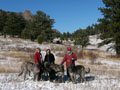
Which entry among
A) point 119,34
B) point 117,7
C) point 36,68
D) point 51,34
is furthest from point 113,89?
point 51,34

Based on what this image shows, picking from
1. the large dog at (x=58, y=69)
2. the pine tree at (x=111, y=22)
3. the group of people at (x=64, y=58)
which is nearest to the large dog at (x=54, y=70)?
the large dog at (x=58, y=69)

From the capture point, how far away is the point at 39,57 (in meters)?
9.88

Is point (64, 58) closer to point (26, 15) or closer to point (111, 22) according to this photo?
point (111, 22)

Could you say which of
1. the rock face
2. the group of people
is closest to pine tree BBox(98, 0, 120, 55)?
the group of people

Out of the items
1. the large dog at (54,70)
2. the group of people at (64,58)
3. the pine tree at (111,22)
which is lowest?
the large dog at (54,70)

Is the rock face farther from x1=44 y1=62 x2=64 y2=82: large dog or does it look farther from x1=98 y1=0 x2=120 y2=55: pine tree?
x1=44 y1=62 x2=64 y2=82: large dog

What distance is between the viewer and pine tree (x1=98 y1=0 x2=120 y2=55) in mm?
23688

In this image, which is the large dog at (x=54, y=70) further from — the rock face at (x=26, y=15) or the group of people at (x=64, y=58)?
the rock face at (x=26, y=15)

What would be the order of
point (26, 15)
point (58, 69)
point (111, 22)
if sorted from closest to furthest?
point (58, 69) → point (111, 22) → point (26, 15)

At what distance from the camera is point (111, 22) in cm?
2464

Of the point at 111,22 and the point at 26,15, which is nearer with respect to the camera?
the point at 111,22

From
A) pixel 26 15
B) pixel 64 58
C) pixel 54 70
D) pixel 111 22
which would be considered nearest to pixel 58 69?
pixel 54 70

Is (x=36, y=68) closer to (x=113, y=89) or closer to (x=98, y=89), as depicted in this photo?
(x=98, y=89)

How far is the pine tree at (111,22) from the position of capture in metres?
23.7
